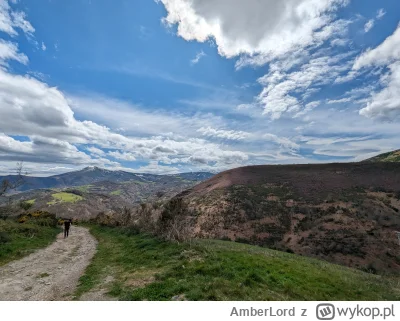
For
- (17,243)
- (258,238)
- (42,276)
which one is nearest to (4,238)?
(17,243)

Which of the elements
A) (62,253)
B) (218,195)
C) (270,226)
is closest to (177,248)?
(62,253)

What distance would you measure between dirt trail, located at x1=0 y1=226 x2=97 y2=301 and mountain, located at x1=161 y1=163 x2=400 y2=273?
8476mm

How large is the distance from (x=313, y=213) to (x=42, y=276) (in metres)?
50.3

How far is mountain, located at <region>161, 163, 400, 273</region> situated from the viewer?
4003 centimetres

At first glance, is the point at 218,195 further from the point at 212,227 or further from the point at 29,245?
the point at 29,245

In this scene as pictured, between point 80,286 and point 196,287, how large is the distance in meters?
6.28

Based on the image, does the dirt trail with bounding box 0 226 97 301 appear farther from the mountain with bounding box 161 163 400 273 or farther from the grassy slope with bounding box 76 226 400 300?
the mountain with bounding box 161 163 400 273

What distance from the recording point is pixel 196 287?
34.7 feet

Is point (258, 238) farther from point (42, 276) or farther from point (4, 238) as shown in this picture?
point (42, 276)

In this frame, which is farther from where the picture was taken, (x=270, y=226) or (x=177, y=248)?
(x=270, y=226)

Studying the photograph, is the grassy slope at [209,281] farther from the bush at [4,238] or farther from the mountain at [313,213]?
the bush at [4,238]

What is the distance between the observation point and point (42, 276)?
49.4 feet

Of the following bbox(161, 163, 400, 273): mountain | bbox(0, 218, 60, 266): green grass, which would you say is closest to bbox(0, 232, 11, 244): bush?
bbox(0, 218, 60, 266): green grass

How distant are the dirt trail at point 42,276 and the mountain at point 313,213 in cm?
848
